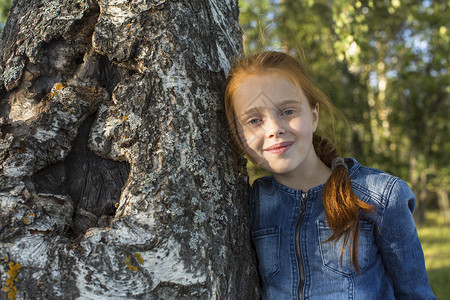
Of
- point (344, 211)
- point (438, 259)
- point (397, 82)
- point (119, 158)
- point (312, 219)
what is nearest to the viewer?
point (119, 158)

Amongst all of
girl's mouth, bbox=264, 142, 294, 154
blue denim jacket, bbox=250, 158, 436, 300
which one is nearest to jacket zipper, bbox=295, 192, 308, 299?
blue denim jacket, bbox=250, 158, 436, 300

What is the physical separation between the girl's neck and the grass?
4.87 m

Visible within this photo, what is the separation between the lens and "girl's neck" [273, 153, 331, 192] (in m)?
1.91

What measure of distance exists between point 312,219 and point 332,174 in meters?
0.22

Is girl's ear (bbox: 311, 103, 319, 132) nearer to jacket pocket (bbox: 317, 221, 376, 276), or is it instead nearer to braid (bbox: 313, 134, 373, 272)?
braid (bbox: 313, 134, 373, 272)

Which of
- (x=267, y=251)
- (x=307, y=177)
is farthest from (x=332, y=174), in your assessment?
(x=267, y=251)

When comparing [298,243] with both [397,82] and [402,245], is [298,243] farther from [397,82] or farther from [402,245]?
[397,82]

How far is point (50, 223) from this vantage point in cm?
149

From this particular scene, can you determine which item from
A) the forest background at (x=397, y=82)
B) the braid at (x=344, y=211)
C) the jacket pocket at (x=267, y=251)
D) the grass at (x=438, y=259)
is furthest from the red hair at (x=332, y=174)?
the forest background at (x=397, y=82)

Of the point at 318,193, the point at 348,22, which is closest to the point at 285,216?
the point at 318,193

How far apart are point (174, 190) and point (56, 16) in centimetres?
86

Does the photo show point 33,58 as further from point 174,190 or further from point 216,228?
point 216,228

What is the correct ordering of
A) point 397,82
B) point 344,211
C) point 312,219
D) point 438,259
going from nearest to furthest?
1. point 344,211
2. point 312,219
3. point 438,259
4. point 397,82

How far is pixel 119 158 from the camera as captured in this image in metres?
1.62
